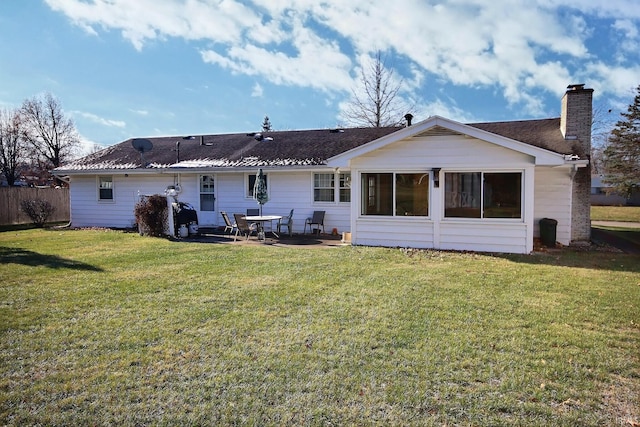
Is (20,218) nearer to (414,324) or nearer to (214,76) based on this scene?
(214,76)

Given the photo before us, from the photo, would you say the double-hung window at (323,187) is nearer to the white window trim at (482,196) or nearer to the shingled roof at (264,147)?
the shingled roof at (264,147)

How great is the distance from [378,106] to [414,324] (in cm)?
2654

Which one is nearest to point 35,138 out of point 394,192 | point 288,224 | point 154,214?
point 154,214

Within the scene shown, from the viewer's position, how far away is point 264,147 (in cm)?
1722

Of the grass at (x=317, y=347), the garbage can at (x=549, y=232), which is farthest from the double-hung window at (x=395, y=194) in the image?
the garbage can at (x=549, y=232)

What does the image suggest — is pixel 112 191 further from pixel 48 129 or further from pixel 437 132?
pixel 48 129

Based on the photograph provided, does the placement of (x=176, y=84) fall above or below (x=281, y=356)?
above

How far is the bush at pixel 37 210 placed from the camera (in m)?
18.5

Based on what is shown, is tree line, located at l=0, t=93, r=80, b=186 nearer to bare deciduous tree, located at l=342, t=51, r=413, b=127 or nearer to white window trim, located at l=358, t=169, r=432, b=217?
bare deciduous tree, located at l=342, t=51, r=413, b=127

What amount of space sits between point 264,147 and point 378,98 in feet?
49.6

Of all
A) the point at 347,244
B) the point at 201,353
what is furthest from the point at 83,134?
the point at 201,353

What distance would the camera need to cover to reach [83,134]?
38.2m

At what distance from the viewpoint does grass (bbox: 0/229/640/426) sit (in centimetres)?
307

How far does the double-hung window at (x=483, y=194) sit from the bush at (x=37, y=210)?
62.4 feet
